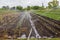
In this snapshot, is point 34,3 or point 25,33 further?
point 34,3

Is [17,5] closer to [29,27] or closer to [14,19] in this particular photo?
[14,19]

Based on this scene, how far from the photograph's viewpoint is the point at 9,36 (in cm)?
168

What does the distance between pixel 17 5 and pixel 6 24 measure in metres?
0.33

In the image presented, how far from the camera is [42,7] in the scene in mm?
1776

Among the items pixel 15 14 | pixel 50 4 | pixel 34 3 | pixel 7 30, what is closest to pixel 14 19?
pixel 15 14

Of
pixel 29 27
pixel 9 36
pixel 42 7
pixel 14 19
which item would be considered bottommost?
pixel 9 36

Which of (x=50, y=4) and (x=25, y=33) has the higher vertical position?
(x=50, y=4)

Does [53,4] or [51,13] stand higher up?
[53,4]

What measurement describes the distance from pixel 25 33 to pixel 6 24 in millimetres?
307

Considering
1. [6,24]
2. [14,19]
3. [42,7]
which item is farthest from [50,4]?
[6,24]

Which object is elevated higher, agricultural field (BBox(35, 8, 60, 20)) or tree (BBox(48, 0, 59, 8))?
tree (BBox(48, 0, 59, 8))

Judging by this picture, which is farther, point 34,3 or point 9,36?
point 34,3

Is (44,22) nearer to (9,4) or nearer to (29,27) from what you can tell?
(29,27)

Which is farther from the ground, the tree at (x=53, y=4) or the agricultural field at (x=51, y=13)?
the tree at (x=53, y=4)
